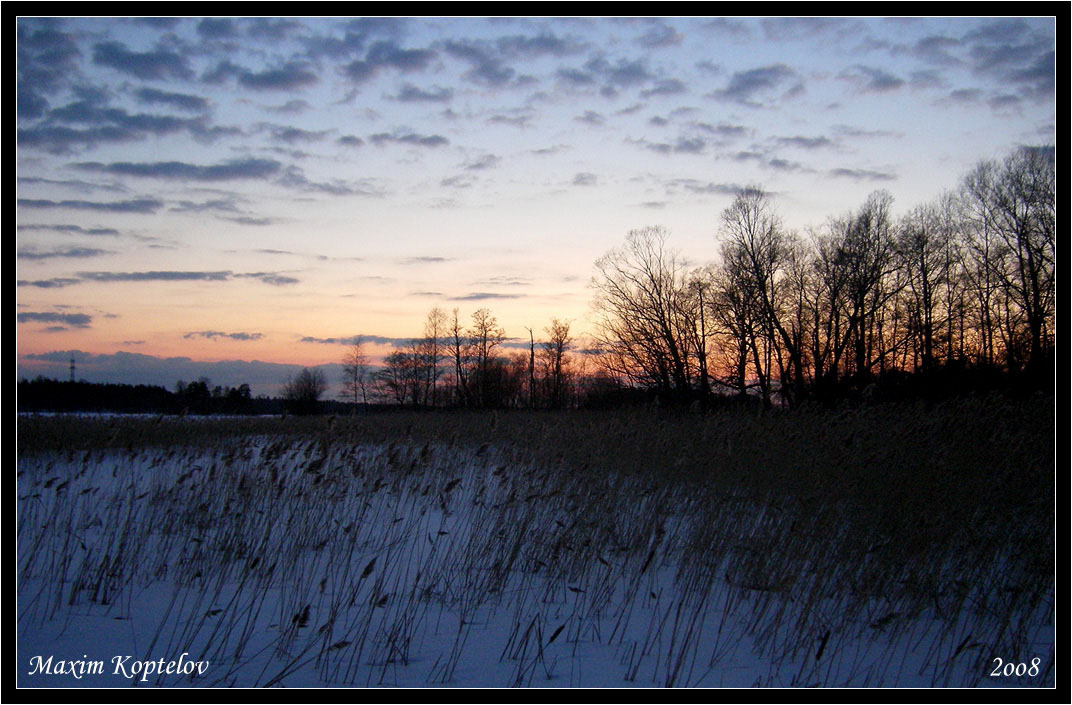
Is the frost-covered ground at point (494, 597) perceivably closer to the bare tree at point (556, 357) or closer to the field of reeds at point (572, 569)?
the field of reeds at point (572, 569)

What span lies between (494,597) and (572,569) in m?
0.72

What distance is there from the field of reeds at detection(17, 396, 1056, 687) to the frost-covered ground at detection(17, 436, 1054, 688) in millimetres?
23

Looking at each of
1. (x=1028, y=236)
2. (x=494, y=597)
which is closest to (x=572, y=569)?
(x=494, y=597)

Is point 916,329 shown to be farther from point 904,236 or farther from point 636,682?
point 636,682

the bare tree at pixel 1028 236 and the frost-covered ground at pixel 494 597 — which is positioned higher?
the bare tree at pixel 1028 236

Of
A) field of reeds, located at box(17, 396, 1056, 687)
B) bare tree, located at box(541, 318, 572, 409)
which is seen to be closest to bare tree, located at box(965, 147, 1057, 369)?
field of reeds, located at box(17, 396, 1056, 687)

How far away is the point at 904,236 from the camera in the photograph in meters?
25.1

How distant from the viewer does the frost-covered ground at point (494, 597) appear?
3.85 meters

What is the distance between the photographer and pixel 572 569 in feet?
17.2

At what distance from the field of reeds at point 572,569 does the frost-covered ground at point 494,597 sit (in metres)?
0.02

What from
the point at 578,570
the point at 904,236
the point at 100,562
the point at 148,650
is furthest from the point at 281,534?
the point at 904,236

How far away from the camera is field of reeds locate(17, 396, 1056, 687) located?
392 cm

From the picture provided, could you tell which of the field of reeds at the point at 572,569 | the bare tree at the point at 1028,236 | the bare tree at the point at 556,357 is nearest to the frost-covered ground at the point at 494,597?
the field of reeds at the point at 572,569

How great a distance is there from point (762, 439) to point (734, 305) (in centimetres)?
1971
